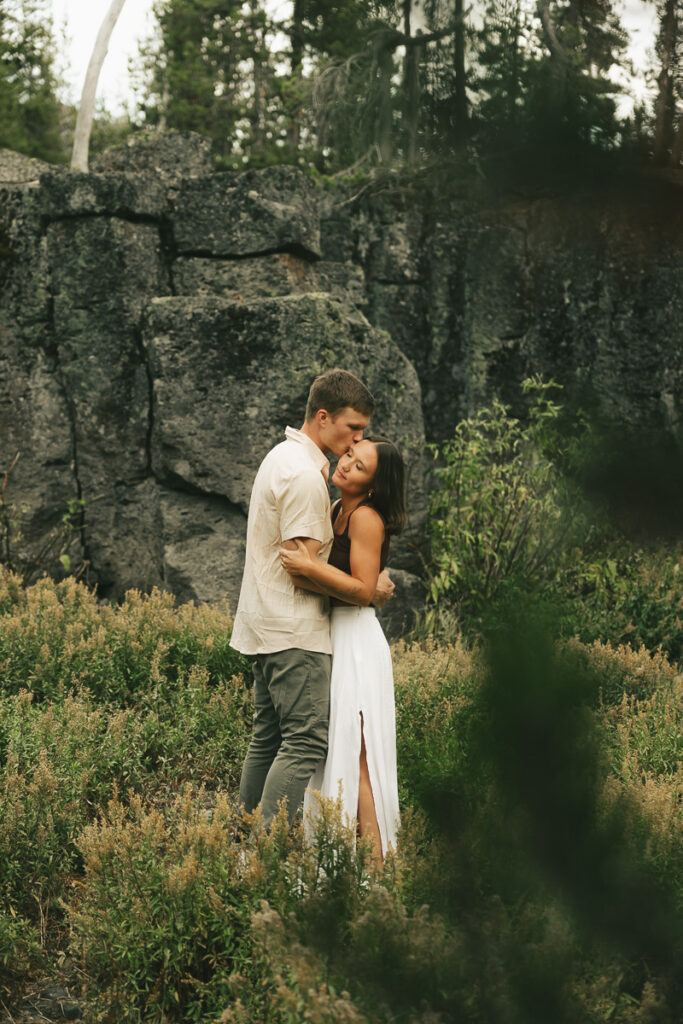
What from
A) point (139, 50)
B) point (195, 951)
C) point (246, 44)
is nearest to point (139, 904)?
point (195, 951)

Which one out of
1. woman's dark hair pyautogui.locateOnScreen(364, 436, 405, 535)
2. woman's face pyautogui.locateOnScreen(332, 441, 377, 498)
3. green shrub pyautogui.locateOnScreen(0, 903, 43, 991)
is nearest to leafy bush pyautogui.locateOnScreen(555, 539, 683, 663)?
woman's dark hair pyautogui.locateOnScreen(364, 436, 405, 535)

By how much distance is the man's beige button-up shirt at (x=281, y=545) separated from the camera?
3512mm

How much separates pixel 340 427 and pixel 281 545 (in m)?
0.52

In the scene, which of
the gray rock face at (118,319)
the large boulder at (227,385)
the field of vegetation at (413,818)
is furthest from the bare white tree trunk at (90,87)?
the field of vegetation at (413,818)

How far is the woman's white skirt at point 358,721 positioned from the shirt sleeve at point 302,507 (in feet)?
1.28

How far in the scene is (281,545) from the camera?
3586 millimetres

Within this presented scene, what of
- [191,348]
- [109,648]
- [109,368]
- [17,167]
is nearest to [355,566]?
[109,648]

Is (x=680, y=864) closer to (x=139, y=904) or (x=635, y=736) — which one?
(x=139, y=904)

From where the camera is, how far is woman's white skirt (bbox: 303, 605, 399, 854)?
356 cm

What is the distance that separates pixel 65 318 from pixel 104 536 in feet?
5.46

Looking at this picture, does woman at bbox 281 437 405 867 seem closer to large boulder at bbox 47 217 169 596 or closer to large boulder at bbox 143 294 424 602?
large boulder at bbox 143 294 424 602

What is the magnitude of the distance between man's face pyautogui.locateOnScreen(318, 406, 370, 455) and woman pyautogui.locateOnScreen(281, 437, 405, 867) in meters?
0.04

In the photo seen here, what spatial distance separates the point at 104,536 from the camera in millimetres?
7258

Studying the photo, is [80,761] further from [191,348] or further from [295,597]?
[191,348]
